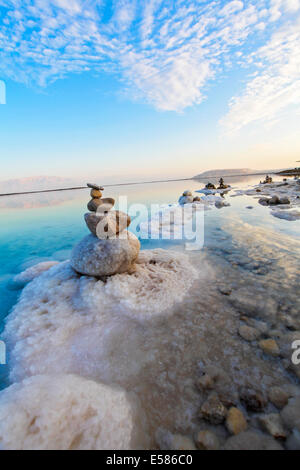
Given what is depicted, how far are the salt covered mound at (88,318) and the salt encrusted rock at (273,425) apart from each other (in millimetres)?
1738

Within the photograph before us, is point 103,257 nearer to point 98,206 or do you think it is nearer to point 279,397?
point 98,206

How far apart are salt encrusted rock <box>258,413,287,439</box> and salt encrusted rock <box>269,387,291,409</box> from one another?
0.15 m

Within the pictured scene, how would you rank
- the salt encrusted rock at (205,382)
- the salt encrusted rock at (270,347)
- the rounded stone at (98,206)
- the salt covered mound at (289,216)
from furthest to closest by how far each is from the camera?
the salt covered mound at (289,216)
the rounded stone at (98,206)
the salt encrusted rock at (270,347)
the salt encrusted rock at (205,382)

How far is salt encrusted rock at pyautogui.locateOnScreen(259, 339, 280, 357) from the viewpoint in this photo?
2.99m

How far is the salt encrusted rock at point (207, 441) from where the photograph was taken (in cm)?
196

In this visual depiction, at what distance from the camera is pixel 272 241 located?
8.36m

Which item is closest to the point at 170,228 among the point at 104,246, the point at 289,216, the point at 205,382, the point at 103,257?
the point at 104,246

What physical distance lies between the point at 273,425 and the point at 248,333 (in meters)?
1.43

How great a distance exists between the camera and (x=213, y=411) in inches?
88.4

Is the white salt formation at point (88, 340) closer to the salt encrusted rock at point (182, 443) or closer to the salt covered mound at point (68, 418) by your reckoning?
the salt covered mound at point (68, 418)

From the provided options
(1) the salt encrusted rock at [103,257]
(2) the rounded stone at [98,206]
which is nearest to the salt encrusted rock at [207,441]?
(1) the salt encrusted rock at [103,257]

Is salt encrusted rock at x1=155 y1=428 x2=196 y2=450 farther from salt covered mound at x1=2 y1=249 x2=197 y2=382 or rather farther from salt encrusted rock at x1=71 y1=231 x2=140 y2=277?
salt encrusted rock at x1=71 y1=231 x2=140 y2=277

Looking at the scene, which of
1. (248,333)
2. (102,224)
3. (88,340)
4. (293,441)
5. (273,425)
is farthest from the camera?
(102,224)

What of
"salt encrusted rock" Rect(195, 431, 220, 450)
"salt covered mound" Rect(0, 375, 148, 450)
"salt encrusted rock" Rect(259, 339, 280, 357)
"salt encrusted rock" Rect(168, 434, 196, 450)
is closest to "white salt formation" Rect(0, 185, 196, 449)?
"salt covered mound" Rect(0, 375, 148, 450)
